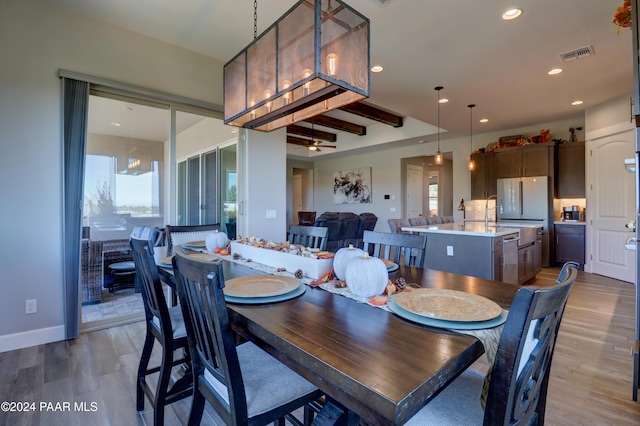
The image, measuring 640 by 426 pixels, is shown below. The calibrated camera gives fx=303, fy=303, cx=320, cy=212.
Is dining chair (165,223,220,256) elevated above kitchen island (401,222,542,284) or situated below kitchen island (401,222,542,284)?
above

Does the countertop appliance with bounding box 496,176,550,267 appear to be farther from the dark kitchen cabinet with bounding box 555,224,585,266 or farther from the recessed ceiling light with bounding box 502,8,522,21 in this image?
the recessed ceiling light with bounding box 502,8,522,21

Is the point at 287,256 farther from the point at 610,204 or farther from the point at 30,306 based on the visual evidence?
the point at 610,204

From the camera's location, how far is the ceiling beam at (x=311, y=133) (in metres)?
7.20

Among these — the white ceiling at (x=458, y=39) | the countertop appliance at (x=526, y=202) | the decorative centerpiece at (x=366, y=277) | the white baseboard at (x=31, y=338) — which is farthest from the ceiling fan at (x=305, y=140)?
the decorative centerpiece at (x=366, y=277)

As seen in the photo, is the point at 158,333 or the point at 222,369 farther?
the point at 158,333

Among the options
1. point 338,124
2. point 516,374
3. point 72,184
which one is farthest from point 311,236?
point 338,124

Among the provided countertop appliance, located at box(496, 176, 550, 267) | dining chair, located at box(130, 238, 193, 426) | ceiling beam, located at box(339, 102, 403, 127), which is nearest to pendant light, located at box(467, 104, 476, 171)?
countertop appliance, located at box(496, 176, 550, 267)

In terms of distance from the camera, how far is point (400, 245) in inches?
76.2

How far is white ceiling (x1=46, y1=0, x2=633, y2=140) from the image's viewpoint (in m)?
2.64

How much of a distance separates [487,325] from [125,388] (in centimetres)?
222

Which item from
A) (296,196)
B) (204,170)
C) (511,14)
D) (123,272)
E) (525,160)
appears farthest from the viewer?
(296,196)

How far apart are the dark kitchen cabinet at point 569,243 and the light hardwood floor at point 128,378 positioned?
283 cm

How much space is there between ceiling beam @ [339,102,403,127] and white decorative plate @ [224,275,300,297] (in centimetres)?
424

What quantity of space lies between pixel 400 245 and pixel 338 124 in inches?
212
